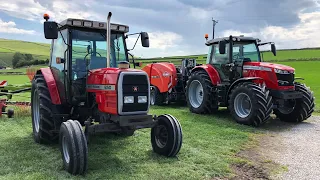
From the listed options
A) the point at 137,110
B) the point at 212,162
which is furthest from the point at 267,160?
the point at 137,110

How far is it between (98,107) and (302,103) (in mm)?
6439

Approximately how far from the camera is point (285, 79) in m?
9.36

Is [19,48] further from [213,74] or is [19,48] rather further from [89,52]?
[89,52]

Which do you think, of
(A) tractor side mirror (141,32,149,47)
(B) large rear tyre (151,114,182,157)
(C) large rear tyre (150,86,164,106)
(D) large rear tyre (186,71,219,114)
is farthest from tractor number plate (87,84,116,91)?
(C) large rear tyre (150,86,164,106)

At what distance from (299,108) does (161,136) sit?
213 inches

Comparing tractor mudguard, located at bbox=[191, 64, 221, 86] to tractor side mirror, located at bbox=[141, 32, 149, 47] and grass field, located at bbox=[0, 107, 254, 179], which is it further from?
tractor side mirror, located at bbox=[141, 32, 149, 47]

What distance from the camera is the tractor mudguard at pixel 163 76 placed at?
13227 millimetres

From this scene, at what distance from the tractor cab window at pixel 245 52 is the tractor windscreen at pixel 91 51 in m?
5.13

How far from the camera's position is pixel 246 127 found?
8805 mm

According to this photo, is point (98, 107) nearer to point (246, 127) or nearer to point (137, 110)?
point (137, 110)

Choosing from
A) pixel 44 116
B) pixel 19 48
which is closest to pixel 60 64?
pixel 44 116

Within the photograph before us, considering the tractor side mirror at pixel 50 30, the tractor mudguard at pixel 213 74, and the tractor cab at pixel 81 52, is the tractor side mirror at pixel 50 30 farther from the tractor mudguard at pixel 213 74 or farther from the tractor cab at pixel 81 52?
the tractor mudguard at pixel 213 74

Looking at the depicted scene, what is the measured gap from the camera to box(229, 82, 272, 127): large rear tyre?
8.59 m

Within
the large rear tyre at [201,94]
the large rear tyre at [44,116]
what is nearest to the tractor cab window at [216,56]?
the large rear tyre at [201,94]
